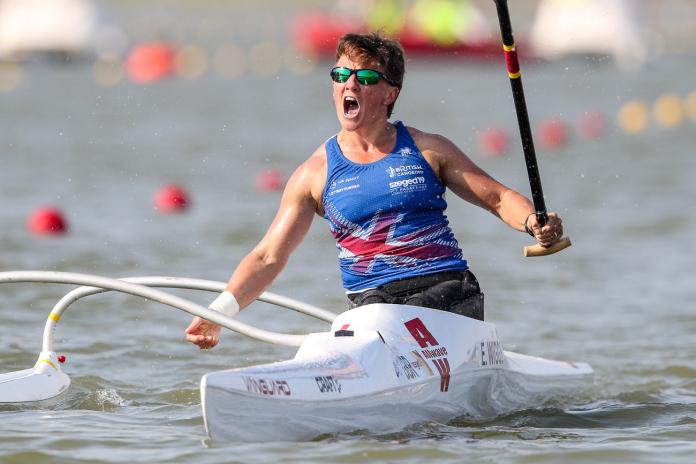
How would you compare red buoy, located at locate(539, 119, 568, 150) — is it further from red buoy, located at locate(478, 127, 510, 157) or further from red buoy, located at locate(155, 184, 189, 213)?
red buoy, located at locate(155, 184, 189, 213)

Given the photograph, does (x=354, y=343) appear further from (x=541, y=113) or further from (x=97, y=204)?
(x=541, y=113)

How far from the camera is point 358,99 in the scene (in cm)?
619

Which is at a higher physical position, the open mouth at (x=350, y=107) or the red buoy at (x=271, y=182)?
the red buoy at (x=271, y=182)

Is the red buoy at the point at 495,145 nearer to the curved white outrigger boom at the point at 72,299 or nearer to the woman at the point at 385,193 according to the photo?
the curved white outrigger boom at the point at 72,299

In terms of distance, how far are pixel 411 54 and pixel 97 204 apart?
27189 millimetres

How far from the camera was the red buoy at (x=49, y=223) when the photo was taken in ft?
41.8

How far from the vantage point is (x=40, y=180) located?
17.0m

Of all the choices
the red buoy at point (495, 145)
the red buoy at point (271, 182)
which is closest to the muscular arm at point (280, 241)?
the red buoy at point (271, 182)

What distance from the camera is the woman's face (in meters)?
6.19

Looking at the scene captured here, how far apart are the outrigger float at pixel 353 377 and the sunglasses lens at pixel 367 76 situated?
3.18ft

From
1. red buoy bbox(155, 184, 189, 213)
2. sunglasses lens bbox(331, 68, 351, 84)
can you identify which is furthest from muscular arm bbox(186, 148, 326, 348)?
red buoy bbox(155, 184, 189, 213)

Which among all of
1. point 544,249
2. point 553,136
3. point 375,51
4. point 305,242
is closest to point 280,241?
point 375,51

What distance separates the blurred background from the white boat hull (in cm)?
10

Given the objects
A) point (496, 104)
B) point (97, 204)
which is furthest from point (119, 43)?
point (97, 204)
